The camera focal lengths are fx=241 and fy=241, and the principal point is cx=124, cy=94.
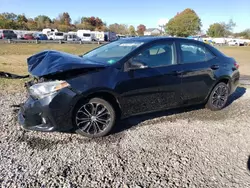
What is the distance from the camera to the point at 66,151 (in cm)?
342

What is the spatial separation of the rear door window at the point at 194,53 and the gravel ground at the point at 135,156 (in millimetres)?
1232

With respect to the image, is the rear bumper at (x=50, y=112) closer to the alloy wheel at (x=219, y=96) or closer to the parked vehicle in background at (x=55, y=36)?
the alloy wheel at (x=219, y=96)

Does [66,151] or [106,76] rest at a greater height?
[106,76]

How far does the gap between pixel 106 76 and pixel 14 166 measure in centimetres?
176

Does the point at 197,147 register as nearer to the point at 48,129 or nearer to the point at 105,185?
the point at 105,185

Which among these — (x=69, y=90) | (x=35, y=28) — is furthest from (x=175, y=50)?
(x=35, y=28)

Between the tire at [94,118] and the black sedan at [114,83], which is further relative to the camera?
the tire at [94,118]

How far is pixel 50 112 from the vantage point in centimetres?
345

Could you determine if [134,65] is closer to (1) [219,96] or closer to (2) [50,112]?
(2) [50,112]

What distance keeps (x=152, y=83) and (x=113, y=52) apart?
0.94 metres

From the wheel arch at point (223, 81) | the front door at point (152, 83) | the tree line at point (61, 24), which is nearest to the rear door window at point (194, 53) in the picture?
the front door at point (152, 83)

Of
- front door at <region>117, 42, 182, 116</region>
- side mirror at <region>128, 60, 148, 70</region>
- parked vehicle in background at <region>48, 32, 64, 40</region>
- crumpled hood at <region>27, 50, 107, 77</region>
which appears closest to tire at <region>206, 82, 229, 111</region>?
front door at <region>117, 42, 182, 116</region>

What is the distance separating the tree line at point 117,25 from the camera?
8000cm

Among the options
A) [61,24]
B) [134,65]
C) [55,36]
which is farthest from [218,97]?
[61,24]
